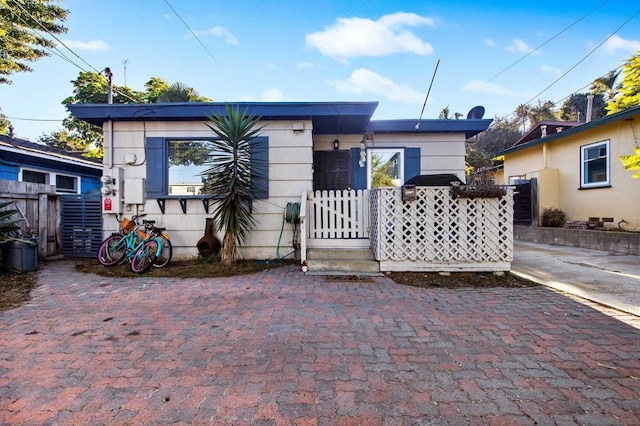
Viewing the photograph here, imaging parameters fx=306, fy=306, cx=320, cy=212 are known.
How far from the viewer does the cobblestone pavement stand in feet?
5.53

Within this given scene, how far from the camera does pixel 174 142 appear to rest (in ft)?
20.0

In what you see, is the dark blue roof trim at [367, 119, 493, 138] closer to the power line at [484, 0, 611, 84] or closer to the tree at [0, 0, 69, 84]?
the power line at [484, 0, 611, 84]

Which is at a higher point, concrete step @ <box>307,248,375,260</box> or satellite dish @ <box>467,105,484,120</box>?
satellite dish @ <box>467,105,484,120</box>

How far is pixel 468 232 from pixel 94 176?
13.4 metres

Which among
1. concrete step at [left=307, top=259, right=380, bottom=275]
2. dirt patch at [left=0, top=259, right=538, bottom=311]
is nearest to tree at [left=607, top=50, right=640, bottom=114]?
dirt patch at [left=0, top=259, right=538, bottom=311]

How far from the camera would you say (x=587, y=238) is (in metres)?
7.77

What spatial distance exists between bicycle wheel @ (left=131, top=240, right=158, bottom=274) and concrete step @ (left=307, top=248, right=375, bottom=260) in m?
2.70

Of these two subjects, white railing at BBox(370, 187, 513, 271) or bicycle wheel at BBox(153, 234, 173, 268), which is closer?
white railing at BBox(370, 187, 513, 271)

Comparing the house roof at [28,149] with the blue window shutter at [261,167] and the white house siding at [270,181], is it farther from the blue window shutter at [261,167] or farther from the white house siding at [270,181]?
the blue window shutter at [261,167]

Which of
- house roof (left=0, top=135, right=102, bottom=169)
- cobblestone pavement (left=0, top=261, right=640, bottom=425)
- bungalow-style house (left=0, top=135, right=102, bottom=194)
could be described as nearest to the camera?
cobblestone pavement (left=0, top=261, right=640, bottom=425)

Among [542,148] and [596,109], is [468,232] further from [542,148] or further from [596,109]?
[596,109]

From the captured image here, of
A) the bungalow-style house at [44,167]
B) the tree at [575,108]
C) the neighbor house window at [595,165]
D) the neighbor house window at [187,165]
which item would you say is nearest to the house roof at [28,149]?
the bungalow-style house at [44,167]

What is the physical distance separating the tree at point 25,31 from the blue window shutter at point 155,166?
37.5 feet

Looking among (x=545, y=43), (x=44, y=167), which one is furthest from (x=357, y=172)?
(x=44, y=167)
